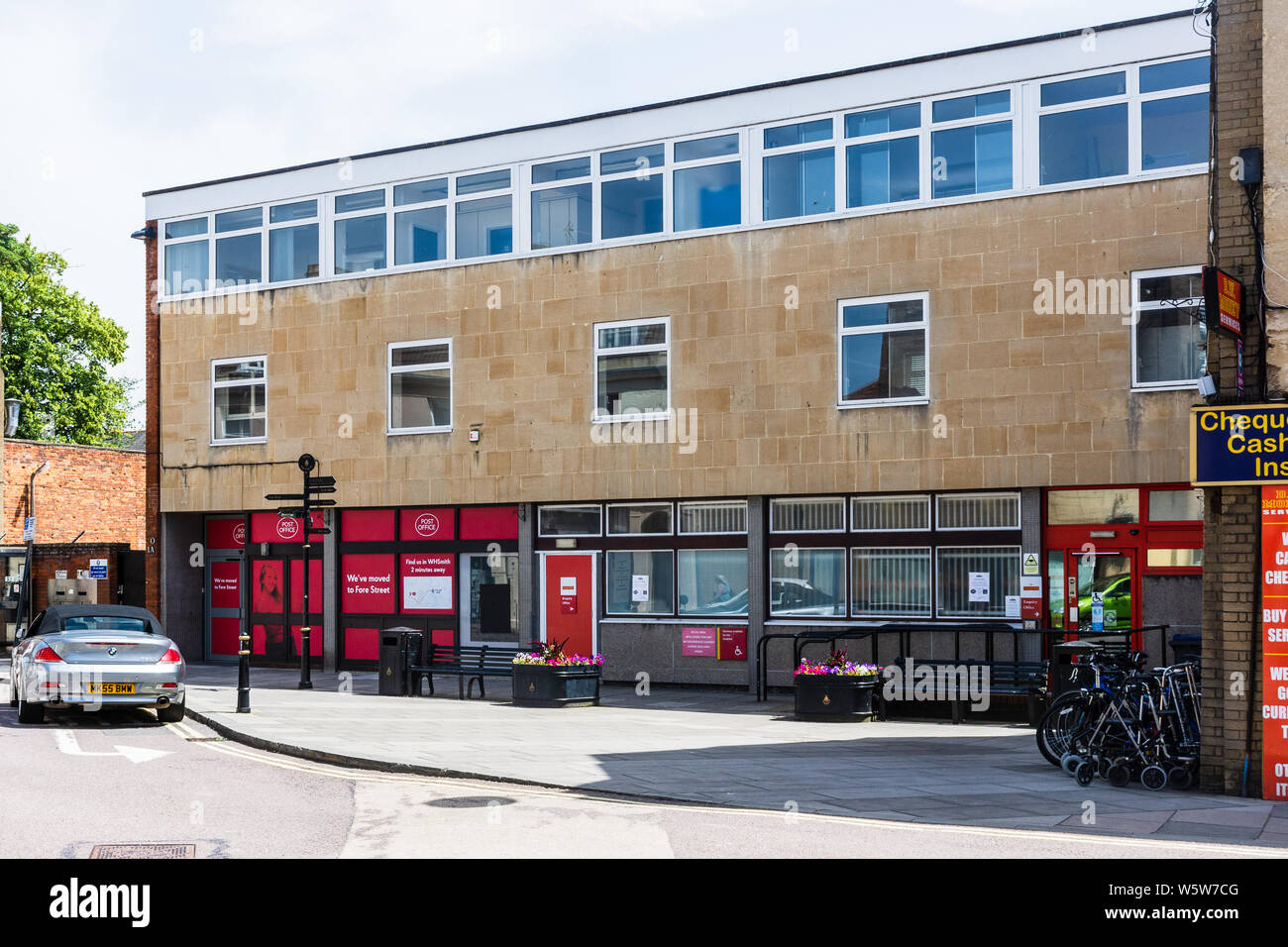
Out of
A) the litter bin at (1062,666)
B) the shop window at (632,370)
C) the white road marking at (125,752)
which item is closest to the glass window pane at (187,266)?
the shop window at (632,370)

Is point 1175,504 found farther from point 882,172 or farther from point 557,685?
point 557,685

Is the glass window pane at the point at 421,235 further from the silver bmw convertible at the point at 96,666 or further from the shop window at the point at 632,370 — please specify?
the silver bmw convertible at the point at 96,666

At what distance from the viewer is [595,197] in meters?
24.3

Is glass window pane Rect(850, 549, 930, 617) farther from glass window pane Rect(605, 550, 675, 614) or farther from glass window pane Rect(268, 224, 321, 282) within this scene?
glass window pane Rect(268, 224, 321, 282)

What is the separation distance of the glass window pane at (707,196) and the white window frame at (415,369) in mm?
5017

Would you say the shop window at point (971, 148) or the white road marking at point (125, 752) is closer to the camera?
the white road marking at point (125, 752)

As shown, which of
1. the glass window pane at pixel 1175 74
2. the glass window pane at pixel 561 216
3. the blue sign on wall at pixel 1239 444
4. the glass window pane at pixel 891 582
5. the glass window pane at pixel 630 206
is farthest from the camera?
the glass window pane at pixel 561 216

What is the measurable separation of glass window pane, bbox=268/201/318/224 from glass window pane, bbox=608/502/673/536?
8.60 metres

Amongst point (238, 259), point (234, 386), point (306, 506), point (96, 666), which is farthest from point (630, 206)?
point (96, 666)

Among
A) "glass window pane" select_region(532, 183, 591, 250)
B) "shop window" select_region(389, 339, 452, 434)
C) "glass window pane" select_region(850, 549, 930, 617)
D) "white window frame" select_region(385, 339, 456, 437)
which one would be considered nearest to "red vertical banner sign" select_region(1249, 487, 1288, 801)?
"glass window pane" select_region(850, 549, 930, 617)

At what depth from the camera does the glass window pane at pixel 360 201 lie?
26766mm

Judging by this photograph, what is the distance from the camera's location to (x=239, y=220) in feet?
93.7

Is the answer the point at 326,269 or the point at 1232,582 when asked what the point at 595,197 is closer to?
the point at 326,269

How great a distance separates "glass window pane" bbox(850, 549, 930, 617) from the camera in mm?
21609
